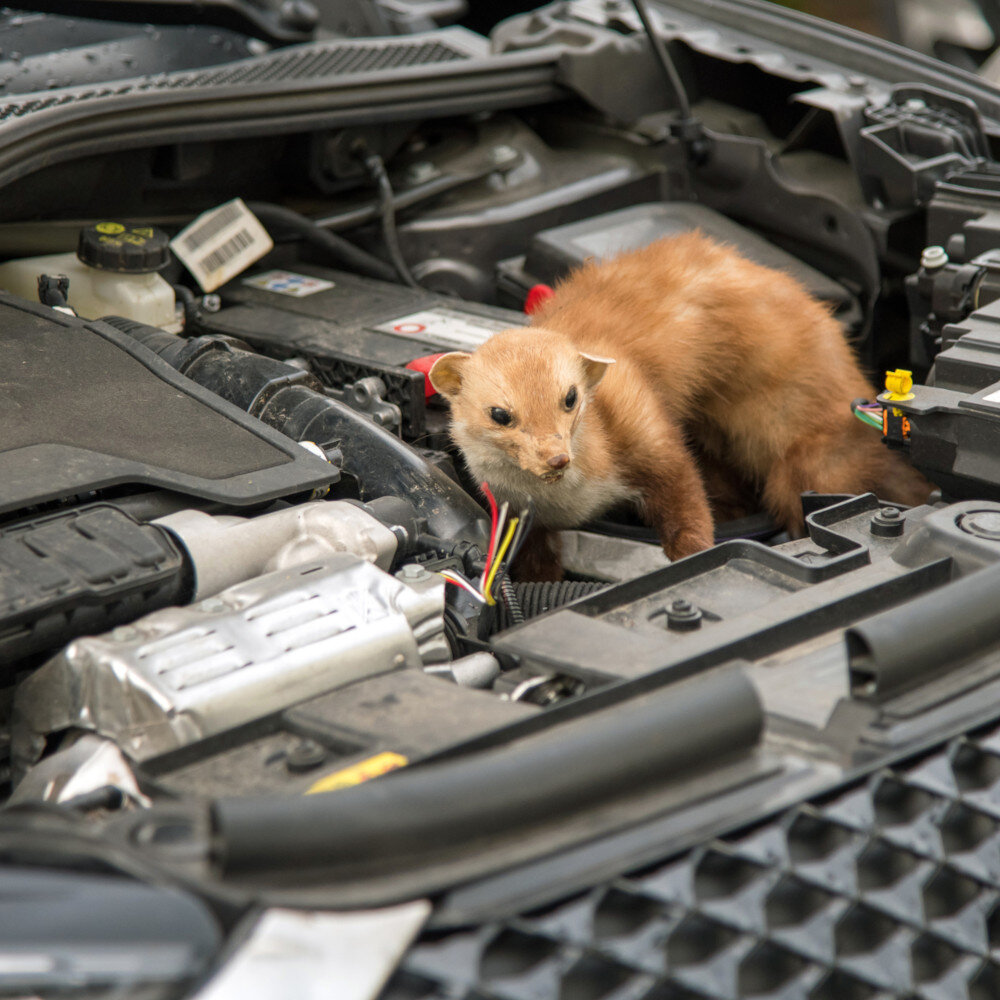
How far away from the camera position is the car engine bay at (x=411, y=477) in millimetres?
862

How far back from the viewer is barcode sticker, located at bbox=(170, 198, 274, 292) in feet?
7.68

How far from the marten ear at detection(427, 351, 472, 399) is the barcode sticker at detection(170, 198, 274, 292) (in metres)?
0.58

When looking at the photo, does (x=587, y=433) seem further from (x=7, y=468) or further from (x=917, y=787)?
(x=917, y=787)

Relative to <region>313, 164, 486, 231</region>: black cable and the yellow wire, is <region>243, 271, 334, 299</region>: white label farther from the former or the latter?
the yellow wire

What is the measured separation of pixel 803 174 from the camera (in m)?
2.62

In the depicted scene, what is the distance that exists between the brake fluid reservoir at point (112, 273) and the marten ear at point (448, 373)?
1.73 ft

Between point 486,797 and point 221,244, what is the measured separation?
5.88 feet

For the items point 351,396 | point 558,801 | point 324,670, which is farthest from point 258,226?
point 558,801

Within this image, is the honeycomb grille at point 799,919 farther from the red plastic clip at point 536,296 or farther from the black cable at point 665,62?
the black cable at point 665,62

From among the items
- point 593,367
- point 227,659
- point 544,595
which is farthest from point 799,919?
point 593,367

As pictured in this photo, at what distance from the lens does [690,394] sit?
243 centimetres

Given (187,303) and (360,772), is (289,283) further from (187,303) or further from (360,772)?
(360,772)

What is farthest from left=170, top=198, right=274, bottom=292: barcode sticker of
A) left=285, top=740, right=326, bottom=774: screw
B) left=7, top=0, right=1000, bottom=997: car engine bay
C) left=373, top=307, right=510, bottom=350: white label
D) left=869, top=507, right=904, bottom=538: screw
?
left=285, top=740, right=326, bottom=774: screw

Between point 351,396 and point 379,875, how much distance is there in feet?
4.02
